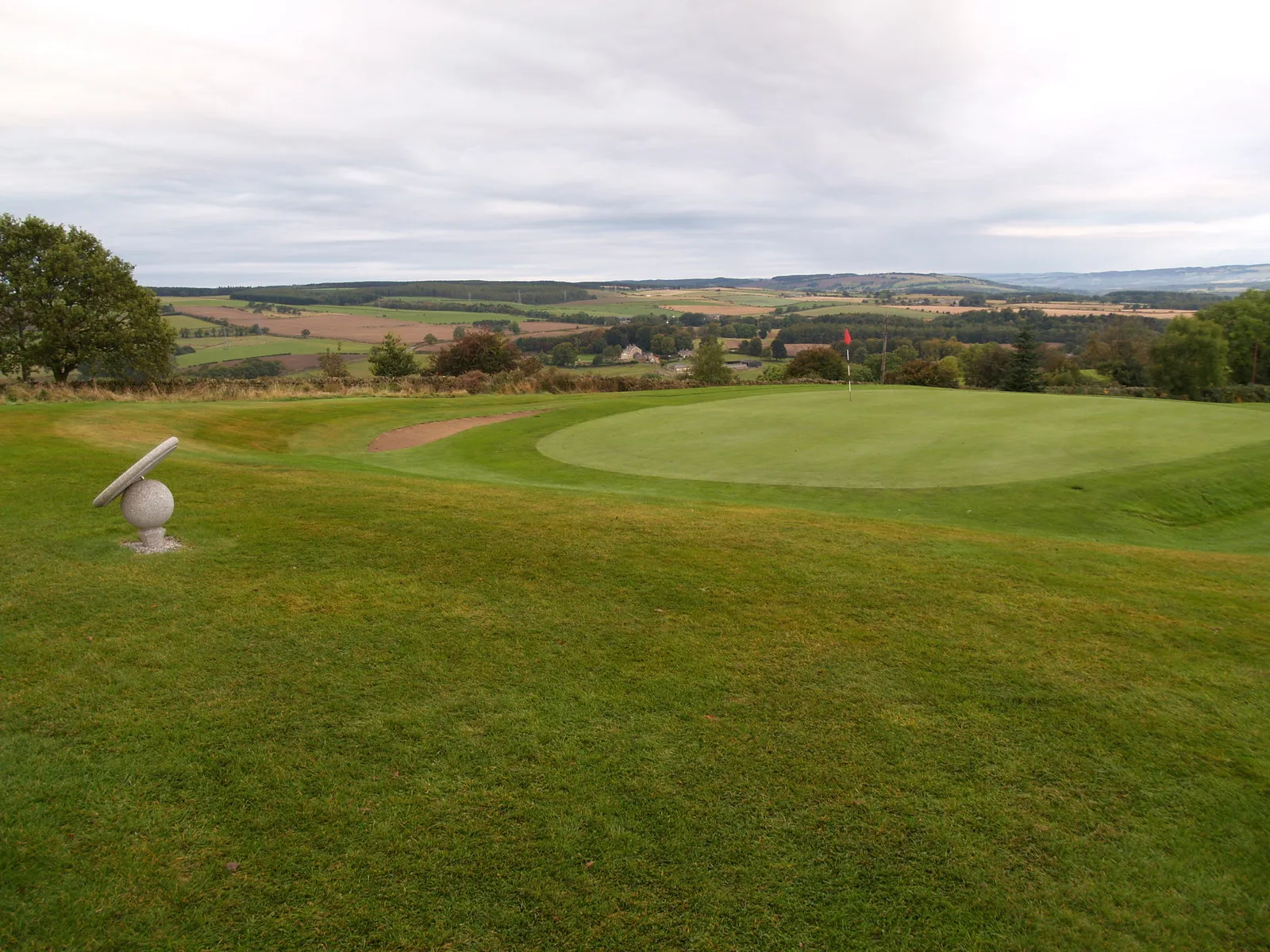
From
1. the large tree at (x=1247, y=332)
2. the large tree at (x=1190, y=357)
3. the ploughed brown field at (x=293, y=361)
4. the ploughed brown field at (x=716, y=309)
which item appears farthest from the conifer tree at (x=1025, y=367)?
the ploughed brown field at (x=716, y=309)

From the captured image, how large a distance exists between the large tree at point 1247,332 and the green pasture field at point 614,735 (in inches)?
3393

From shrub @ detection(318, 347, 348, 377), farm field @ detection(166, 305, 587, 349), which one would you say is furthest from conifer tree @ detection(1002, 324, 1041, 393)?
farm field @ detection(166, 305, 587, 349)

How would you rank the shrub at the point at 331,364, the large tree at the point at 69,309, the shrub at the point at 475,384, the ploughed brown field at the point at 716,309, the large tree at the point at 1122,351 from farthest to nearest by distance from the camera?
the ploughed brown field at the point at 716,309, the large tree at the point at 1122,351, the shrub at the point at 331,364, the shrub at the point at 475,384, the large tree at the point at 69,309

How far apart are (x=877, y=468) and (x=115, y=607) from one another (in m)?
13.6

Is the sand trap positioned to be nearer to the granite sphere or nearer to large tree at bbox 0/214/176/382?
the granite sphere

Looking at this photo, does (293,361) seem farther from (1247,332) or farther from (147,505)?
(1247,332)

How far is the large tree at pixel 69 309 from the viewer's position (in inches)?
1303

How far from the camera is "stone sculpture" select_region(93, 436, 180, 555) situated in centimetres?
834

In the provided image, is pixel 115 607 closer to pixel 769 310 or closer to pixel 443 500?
pixel 443 500

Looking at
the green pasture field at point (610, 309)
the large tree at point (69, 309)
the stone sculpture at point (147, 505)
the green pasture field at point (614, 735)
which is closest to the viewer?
the green pasture field at point (614, 735)

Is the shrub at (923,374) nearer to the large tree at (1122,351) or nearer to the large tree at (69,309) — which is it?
the large tree at (1122,351)

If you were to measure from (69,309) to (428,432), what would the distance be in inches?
923

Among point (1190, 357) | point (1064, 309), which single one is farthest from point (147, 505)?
point (1064, 309)

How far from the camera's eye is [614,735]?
555 cm
